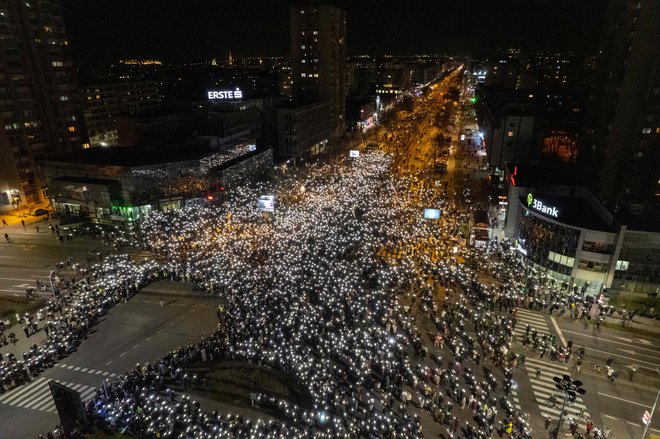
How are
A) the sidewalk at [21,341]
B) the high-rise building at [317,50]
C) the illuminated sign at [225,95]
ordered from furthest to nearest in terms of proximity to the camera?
the high-rise building at [317,50], the illuminated sign at [225,95], the sidewalk at [21,341]

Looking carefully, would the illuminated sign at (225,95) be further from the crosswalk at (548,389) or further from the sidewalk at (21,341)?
the crosswalk at (548,389)

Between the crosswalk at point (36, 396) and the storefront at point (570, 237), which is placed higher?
the storefront at point (570, 237)

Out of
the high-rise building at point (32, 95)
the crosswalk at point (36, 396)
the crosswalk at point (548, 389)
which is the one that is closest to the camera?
the crosswalk at point (548, 389)

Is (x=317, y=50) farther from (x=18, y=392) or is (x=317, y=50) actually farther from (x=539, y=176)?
(x=18, y=392)

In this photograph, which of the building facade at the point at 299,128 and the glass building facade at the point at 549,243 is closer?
the glass building facade at the point at 549,243

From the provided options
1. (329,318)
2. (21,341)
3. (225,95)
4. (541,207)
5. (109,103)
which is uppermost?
(225,95)

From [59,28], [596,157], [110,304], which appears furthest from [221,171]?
[596,157]

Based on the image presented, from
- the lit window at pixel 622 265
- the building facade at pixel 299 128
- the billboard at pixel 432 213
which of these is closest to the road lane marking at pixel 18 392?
the billboard at pixel 432 213

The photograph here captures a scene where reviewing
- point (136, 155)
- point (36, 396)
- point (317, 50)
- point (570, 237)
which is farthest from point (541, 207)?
point (317, 50)
